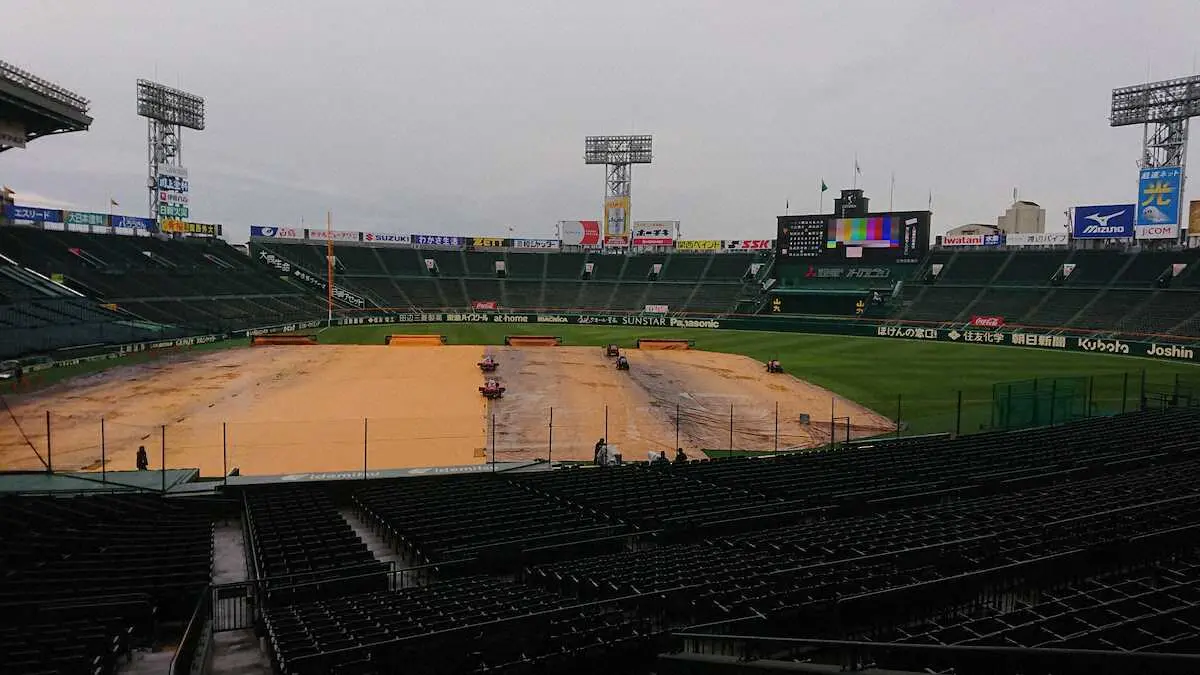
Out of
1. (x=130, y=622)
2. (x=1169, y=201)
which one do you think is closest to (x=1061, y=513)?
(x=130, y=622)

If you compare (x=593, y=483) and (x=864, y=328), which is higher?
(x=864, y=328)

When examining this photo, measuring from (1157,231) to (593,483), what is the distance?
81430 mm

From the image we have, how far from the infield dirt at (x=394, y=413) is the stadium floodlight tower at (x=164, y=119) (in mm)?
46929

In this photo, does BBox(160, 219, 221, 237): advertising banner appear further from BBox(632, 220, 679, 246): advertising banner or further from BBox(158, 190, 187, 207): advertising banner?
BBox(632, 220, 679, 246): advertising banner

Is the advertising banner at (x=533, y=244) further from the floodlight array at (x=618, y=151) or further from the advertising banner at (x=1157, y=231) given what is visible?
the advertising banner at (x=1157, y=231)

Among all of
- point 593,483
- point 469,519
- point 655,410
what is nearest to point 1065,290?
point 655,410

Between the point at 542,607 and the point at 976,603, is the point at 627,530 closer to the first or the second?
the point at 542,607

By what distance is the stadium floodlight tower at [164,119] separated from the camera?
84.4 metres

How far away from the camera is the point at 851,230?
8825cm

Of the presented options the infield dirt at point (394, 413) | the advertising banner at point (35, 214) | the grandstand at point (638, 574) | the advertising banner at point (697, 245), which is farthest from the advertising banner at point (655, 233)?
the grandstand at point (638, 574)

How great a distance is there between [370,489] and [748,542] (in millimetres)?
11531

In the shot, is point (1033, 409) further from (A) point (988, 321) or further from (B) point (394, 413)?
(A) point (988, 321)

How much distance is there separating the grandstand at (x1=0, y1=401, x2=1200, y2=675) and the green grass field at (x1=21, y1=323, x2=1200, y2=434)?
15.1 meters

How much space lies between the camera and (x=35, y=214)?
263ft
